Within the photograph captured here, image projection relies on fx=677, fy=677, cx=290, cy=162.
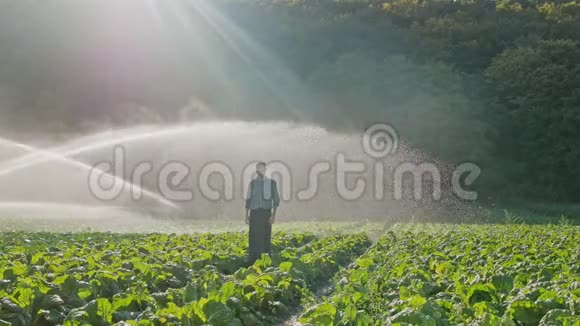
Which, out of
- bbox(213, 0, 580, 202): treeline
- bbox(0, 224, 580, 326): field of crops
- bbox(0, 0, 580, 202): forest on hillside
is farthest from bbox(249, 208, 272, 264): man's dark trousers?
bbox(213, 0, 580, 202): treeline

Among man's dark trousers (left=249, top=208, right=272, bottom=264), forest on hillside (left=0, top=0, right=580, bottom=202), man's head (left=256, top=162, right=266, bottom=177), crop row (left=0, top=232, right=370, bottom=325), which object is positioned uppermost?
forest on hillside (left=0, top=0, right=580, bottom=202)

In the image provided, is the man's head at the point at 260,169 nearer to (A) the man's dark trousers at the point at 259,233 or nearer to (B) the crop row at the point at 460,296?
(A) the man's dark trousers at the point at 259,233

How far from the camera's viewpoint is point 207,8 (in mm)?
94062

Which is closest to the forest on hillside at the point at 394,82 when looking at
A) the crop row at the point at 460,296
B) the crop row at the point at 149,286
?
the crop row at the point at 149,286

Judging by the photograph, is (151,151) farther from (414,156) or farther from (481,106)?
(481,106)

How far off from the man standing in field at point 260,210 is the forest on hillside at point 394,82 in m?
48.0

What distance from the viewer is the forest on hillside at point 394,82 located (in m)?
61.4

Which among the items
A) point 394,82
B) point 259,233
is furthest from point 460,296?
point 394,82

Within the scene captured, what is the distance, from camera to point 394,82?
72.8 metres

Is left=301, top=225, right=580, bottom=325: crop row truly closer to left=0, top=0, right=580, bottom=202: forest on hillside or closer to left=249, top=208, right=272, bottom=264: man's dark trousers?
left=249, top=208, right=272, bottom=264: man's dark trousers

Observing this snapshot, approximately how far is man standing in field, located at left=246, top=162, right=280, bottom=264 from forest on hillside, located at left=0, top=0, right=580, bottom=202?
48022 millimetres

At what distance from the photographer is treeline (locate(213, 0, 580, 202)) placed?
196ft

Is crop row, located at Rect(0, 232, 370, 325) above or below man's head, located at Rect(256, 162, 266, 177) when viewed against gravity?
below

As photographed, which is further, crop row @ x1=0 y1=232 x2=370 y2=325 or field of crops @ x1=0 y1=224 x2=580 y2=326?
crop row @ x1=0 y1=232 x2=370 y2=325
